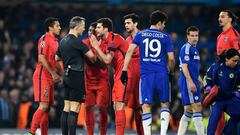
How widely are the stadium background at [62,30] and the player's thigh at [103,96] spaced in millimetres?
6454

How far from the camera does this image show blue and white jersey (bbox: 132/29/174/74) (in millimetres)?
14906

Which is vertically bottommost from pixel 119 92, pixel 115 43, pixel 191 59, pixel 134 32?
pixel 119 92

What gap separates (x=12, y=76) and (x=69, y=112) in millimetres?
9742

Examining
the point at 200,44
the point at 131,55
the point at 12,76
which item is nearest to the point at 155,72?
the point at 131,55

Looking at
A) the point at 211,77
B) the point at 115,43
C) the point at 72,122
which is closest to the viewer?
the point at 72,122

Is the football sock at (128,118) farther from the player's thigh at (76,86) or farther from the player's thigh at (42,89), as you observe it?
the player's thigh at (76,86)

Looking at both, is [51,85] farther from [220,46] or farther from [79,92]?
[220,46]

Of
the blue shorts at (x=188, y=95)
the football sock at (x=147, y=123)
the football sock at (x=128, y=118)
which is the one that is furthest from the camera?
the football sock at (x=128, y=118)

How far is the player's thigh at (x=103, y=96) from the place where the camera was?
51.6ft

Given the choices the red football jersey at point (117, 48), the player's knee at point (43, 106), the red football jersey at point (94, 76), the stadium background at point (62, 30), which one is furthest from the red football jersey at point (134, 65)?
the stadium background at point (62, 30)

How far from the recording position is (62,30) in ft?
86.0

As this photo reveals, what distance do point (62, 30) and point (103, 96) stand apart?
10.7m

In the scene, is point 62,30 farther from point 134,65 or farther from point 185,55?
point 185,55

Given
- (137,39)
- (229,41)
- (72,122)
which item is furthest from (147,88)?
(229,41)
